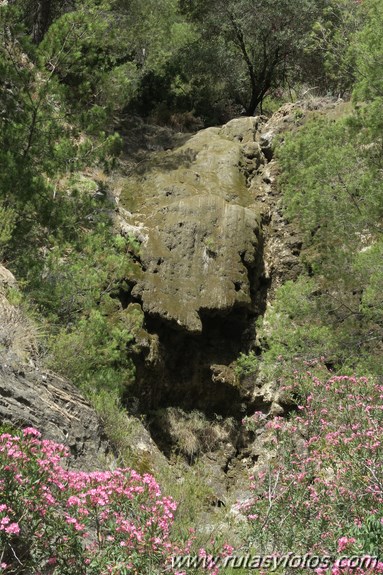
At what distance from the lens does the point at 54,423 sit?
6.49 metres

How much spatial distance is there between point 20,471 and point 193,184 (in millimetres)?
11197

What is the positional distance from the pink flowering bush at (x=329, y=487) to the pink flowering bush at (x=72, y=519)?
3.78 feet

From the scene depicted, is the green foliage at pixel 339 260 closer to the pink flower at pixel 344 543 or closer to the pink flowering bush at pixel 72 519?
the pink flower at pixel 344 543

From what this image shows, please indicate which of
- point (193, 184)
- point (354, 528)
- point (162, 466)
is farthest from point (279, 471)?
point (193, 184)

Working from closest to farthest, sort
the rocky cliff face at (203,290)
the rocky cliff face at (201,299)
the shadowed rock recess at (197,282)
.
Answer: the rocky cliff face at (201,299) → the rocky cliff face at (203,290) → the shadowed rock recess at (197,282)

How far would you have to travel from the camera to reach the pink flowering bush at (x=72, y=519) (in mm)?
4191

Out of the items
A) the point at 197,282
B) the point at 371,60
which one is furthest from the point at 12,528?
the point at 371,60

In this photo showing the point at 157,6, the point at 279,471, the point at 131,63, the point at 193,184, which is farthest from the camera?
the point at 157,6

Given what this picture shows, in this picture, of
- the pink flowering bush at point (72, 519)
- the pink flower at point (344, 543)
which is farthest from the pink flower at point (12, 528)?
the pink flower at point (344, 543)

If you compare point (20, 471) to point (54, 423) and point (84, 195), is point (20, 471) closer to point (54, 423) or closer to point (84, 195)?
point (54, 423)

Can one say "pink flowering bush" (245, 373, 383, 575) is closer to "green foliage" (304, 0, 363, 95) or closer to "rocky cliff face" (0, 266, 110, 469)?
"rocky cliff face" (0, 266, 110, 469)

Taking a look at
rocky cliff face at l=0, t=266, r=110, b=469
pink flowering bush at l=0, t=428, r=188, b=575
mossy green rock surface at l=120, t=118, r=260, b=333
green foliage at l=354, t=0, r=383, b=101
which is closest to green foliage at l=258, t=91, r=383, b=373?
green foliage at l=354, t=0, r=383, b=101

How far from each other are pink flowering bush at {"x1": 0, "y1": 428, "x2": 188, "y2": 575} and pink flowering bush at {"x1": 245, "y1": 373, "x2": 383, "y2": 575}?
1154mm

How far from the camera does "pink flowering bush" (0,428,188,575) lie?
165 inches
